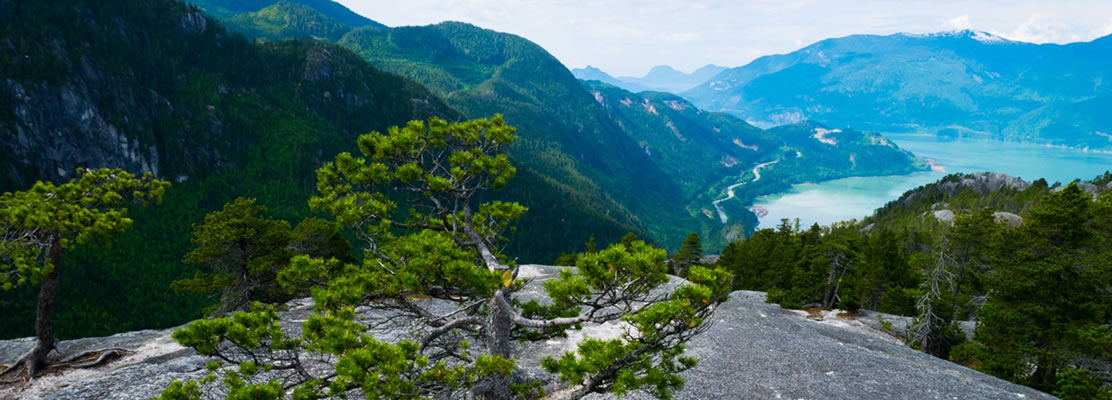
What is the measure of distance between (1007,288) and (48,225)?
4721cm

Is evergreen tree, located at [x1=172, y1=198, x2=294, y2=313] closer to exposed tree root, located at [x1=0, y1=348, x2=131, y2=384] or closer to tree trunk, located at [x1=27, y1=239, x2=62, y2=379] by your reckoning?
exposed tree root, located at [x1=0, y1=348, x2=131, y2=384]

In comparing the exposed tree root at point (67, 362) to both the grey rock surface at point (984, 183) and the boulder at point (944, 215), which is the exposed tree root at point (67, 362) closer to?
the boulder at point (944, 215)

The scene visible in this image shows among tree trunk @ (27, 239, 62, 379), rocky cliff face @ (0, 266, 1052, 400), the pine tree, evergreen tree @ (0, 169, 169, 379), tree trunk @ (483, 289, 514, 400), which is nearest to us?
the pine tree

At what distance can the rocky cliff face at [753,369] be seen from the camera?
71.2ft

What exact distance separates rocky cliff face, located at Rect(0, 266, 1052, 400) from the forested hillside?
7.68 ft

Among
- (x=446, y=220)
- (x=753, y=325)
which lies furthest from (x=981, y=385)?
(x=446, y=220)

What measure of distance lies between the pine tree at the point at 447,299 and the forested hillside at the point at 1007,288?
27.0 m

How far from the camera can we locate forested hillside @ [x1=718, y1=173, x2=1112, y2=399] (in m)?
25.4

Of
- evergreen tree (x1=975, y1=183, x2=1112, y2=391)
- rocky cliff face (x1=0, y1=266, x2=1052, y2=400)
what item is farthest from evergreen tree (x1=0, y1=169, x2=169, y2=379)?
evergreen tree (x1=975, y1=183, x2=1112, y2=391)

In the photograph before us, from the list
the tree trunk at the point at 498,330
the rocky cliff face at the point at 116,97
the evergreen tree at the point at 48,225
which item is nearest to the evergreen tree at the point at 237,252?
the evergreen tree at the point at 48,225

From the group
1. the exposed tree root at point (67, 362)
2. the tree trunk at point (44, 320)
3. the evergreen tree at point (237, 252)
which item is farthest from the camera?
the evergreen tree at point (237, 252)

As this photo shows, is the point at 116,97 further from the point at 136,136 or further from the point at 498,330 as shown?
the point at 498,330

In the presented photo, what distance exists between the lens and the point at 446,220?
45.9 feet

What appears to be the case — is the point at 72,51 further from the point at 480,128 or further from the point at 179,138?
the point at 480,128
